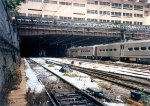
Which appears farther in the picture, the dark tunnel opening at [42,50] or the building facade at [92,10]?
the dark tunnel opening at [42,50]

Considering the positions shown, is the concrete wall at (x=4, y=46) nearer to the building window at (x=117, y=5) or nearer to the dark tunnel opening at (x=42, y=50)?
the dark tunnel opening at (x=42, y=50)

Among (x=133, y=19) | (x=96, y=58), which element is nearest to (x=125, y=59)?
(x=96, y=58)

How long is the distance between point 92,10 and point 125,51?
51830 millimetres

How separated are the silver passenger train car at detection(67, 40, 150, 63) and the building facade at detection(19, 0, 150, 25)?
30.9 m

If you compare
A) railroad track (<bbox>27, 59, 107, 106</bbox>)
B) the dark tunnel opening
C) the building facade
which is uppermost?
the building facade

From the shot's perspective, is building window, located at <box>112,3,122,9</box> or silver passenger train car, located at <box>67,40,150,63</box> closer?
silver passenger train car, located at <box>67,40,150,63</box>

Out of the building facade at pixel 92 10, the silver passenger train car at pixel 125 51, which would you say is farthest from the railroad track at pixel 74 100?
the building facade at pixel 92 10

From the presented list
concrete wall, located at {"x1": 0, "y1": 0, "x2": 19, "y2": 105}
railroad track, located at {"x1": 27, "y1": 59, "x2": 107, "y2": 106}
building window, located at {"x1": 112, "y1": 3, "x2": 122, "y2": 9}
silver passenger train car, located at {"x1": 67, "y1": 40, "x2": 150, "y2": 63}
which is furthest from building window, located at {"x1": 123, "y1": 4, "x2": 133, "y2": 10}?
railroad track, located at {"x1": 27, "y1": 59, "x2": 107, "y2": 106}

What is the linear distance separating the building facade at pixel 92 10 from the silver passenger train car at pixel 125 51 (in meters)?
30.9

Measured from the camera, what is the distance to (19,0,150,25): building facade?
7181 centimetres

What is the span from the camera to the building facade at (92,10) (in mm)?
71812

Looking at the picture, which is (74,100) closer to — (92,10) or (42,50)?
(42,50)

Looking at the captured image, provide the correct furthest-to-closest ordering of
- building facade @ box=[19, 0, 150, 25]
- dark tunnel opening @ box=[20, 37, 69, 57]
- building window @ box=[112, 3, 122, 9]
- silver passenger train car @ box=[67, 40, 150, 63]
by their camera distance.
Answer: building window @ box=[112, 3, 122, 9], dark tunnel opening @ box=[20, 37, 69, 57], building facade @ box=[19, 0, 150, 25], silver passenger train car @ box=[67, 40, 150, 63]

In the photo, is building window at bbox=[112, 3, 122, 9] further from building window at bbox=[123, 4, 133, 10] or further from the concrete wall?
the concrete wall
